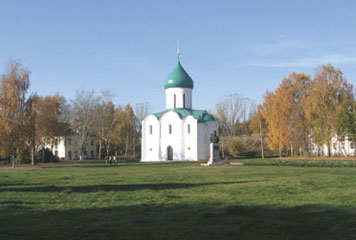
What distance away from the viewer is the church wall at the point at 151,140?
48.2 metres

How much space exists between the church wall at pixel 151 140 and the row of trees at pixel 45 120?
9.54 metres

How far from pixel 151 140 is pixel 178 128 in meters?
4.02

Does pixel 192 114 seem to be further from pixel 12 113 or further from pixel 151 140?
pixel 12 113

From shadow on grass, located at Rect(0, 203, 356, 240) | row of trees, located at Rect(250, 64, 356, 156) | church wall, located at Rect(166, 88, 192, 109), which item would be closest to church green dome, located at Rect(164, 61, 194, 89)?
church wall, located at Rect(166, 88, 192, 109)

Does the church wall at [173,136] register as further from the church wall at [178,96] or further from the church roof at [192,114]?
the church wall at [178,96]

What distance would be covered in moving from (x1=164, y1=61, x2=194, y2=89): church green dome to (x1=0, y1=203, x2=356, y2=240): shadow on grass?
132 feet

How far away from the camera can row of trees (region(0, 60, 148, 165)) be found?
32219mm

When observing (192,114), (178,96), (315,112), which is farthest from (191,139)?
(315,112)

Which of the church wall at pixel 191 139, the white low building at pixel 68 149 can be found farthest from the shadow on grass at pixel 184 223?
the white low building at pixel 68 149

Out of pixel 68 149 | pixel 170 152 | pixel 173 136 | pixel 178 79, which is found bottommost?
pixel 170 152

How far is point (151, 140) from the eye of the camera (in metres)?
48.8

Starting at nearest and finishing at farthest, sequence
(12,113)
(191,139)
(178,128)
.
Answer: (12,113) < (191,139) < (178,128)

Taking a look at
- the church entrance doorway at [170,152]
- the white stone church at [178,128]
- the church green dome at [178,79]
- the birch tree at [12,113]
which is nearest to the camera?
the birch tree at [12,113]

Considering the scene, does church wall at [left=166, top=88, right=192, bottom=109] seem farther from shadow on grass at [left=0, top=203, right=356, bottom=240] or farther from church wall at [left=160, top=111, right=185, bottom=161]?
shadow on grass at [left=0, top=203, right=356, bottom=240]
